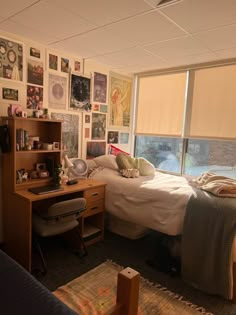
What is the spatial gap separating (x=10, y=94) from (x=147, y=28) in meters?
1.47

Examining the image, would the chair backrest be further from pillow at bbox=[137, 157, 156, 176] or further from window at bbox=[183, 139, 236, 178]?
window at bbox=[183, 139, 236, 178]

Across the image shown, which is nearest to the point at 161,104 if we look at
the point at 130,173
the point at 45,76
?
the point at 130,173

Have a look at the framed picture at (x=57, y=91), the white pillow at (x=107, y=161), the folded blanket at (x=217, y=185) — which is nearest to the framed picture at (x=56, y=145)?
the framed picture at (x=57, y=91)

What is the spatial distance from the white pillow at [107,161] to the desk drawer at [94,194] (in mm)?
512

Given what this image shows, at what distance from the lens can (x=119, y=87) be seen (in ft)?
11.9

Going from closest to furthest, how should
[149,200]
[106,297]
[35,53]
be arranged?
[106,297] < [149,200] < [35,53]

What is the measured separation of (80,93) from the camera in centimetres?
303

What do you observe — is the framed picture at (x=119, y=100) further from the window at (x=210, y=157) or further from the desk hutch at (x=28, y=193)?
the desk hutch at (x=28, y=193)

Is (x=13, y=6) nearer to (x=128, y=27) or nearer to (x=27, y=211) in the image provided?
(x=128, y=27)

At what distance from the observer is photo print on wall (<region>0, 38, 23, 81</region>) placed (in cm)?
225

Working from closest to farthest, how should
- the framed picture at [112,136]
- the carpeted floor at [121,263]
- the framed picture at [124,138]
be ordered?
the carpeted floor at [121,263] → the framed picture at [112,136] → the framed picture at [124,138]

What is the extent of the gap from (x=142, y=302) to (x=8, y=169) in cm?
167

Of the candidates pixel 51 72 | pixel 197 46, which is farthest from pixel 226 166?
pixel 51 72

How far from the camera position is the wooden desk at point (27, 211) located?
2.05 metres
